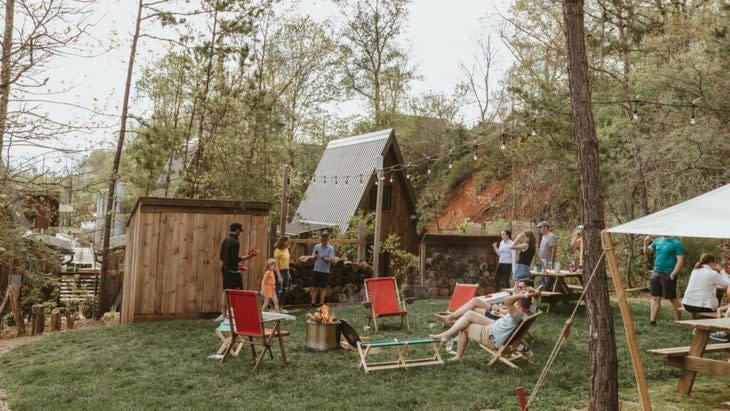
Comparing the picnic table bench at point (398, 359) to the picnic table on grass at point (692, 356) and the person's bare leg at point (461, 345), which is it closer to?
the person's bare leg at point (461, 345)

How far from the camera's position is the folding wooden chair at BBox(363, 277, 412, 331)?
1058cm


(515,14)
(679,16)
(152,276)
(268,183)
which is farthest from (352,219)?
(515,14)

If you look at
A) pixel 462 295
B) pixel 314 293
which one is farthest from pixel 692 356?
pixel 314 293

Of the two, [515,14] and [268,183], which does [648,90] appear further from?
[515,14]

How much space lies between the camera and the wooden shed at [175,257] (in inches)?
455

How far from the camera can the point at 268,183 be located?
49.3ft

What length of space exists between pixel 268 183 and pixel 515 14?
14.9 meters

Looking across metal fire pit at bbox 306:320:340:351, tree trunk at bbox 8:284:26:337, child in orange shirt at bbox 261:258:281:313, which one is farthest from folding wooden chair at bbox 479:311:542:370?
tree trunk at bbox 8:284:26:337

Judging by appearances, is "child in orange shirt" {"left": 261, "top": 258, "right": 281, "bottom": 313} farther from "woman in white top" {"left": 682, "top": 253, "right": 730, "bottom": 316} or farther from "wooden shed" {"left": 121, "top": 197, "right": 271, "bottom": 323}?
"woman in white top" {"left": 682, "top": 253, "right": 730, "bottom": 316}

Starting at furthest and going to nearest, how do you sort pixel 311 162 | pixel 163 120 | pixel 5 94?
pixel 311 162 → pixel 163 120 → pixel 5 94

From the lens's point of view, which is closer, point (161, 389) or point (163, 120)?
point (161, 389)

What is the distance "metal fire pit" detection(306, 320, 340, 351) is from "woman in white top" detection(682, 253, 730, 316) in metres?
5.05

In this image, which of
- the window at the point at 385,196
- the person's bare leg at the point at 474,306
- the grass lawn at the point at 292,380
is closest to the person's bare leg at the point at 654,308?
the grass lawn at the point at 292,380

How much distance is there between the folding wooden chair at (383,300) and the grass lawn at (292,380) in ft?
2.91
